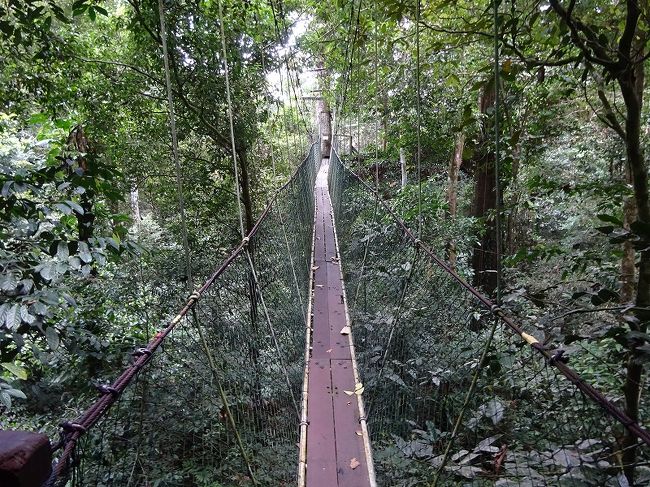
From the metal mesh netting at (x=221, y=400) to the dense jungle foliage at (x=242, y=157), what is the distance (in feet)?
0.55

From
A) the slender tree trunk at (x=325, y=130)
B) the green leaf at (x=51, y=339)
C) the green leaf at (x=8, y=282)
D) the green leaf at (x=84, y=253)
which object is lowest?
the green leaf at (x=51, y=339)

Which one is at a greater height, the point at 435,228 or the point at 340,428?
the point at 435,228

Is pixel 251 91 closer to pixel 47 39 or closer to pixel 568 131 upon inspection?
pixel 47 39

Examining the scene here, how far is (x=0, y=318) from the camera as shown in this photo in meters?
0.86

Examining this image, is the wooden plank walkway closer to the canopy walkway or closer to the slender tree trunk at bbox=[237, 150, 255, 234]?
the canopy walkway

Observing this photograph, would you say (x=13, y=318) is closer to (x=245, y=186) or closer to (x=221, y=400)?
(x=221, y=400)

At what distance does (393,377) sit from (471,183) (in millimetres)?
4637

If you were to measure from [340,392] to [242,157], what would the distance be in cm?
168

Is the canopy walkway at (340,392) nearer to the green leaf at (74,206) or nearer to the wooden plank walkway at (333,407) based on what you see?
the wooden plank walkway at (333,407)

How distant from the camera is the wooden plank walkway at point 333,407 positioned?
1.48m

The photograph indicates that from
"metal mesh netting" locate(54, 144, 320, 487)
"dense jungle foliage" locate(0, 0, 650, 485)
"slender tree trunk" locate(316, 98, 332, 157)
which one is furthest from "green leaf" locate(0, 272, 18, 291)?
"slender tree trunk" locate(316, 98, 332, 157)

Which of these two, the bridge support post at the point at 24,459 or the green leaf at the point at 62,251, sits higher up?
the green leaf at the point at 62,251

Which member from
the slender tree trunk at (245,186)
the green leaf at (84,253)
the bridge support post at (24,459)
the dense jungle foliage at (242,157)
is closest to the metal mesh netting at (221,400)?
the dense jungle foliage at (242,157)

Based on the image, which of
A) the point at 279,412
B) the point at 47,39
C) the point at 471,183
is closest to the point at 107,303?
the point at 279,412
